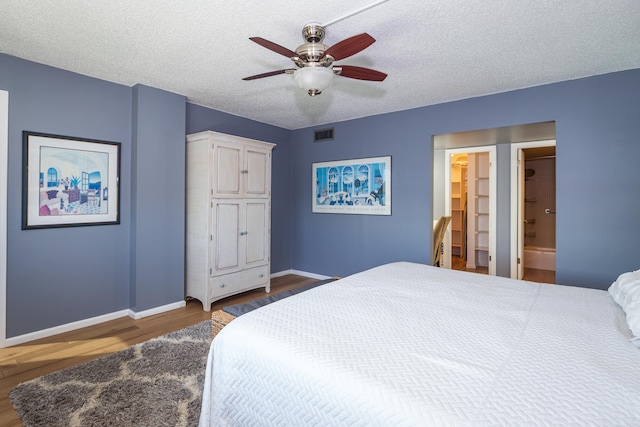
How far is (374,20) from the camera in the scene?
2.06 metres

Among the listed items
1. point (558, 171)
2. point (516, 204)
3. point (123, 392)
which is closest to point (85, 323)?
point (123, 392)

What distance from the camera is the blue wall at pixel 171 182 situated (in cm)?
275

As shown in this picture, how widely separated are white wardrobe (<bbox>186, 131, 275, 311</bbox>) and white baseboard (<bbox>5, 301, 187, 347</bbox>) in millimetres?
360

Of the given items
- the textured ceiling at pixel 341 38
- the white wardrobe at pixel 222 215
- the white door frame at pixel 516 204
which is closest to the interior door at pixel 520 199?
the white door frame at pixel 516 204

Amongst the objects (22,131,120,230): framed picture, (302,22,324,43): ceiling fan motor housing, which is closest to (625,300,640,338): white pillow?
(302,22,324,43): ceiling fan motor housing

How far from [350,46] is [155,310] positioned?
3206mm

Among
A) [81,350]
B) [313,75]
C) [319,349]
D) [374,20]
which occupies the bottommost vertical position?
[81,350]

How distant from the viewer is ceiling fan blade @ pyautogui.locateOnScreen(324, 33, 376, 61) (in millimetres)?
1743

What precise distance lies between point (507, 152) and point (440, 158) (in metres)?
1.02

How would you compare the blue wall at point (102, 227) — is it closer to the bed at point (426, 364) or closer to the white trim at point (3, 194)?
the white trim at point (3, 194)

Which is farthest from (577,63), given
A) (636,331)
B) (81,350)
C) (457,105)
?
(81,350)

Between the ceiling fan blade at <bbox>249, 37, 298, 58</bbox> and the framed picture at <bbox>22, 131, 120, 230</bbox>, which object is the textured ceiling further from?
the framed picture at <bbox>22, 131, 120, 230</bbox>

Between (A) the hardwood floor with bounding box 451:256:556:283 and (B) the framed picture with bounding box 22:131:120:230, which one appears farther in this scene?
(A) the hardwood floor with bounding box 451:256:556:283

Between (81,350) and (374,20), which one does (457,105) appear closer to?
(374,20)
